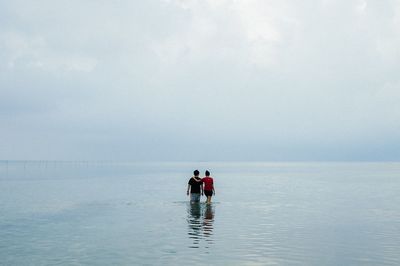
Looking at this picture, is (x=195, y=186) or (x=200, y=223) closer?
(x=200, y=223)

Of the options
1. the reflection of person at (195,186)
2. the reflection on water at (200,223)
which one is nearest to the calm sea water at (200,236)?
the reflection on water at (200,223)

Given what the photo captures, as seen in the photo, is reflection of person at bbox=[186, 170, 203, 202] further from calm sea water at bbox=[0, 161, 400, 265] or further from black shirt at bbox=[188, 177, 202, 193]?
calm sea water at bbox=[0, 161, 400, 265]

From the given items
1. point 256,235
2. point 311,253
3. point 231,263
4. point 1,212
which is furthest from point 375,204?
point 1,212

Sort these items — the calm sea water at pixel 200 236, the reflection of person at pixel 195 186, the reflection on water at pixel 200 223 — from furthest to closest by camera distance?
the reflection of person at pixel 195 186, the reflection on water at pixel 200 223, the calm sea water at pixel 200 236

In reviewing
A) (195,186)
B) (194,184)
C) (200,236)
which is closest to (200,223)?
(200,236)

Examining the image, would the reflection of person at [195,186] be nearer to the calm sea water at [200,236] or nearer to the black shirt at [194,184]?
the black shirt at [194,184]

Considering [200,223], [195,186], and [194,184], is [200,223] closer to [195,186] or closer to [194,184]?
[194,184]

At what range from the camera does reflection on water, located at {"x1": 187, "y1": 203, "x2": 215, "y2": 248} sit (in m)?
23.7

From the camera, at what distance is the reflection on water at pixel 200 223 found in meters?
23.7

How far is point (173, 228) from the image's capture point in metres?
27.7

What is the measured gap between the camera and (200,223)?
97.1 ft

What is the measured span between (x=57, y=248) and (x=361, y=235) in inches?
656

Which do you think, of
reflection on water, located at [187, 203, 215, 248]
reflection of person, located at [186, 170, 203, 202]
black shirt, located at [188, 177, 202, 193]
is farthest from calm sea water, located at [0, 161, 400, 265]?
black shirt, located at [188, 177, 202, 193]

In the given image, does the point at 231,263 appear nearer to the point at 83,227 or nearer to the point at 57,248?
the point at 57,248
